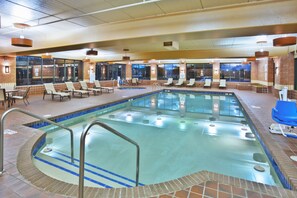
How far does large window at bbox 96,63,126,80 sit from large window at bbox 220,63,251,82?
1082 centimetres

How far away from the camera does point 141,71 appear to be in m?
23.3

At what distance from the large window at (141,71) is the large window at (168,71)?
1.45 meters

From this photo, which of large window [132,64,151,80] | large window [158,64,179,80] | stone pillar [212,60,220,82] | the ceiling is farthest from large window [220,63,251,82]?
the ceiling

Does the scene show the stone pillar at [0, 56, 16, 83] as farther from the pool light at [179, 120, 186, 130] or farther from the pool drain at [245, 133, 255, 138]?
the pool drain at [245, 133, 255, 138]

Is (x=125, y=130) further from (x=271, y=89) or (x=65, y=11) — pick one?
(x=271, y=89)

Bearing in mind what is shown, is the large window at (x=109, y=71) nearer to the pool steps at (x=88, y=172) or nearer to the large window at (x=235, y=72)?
the large window at (x=235, y=72)

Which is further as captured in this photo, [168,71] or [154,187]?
[168,71]

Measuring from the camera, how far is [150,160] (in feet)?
13.4

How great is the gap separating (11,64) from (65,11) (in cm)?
837

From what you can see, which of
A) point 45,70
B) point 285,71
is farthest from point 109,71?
point 285,71

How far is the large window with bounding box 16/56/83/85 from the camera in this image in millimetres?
12172

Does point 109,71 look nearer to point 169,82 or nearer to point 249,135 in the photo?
point 169,82

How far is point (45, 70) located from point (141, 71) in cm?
1152

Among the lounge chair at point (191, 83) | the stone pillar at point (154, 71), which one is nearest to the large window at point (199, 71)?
the lounge chair at point (191, 83)
